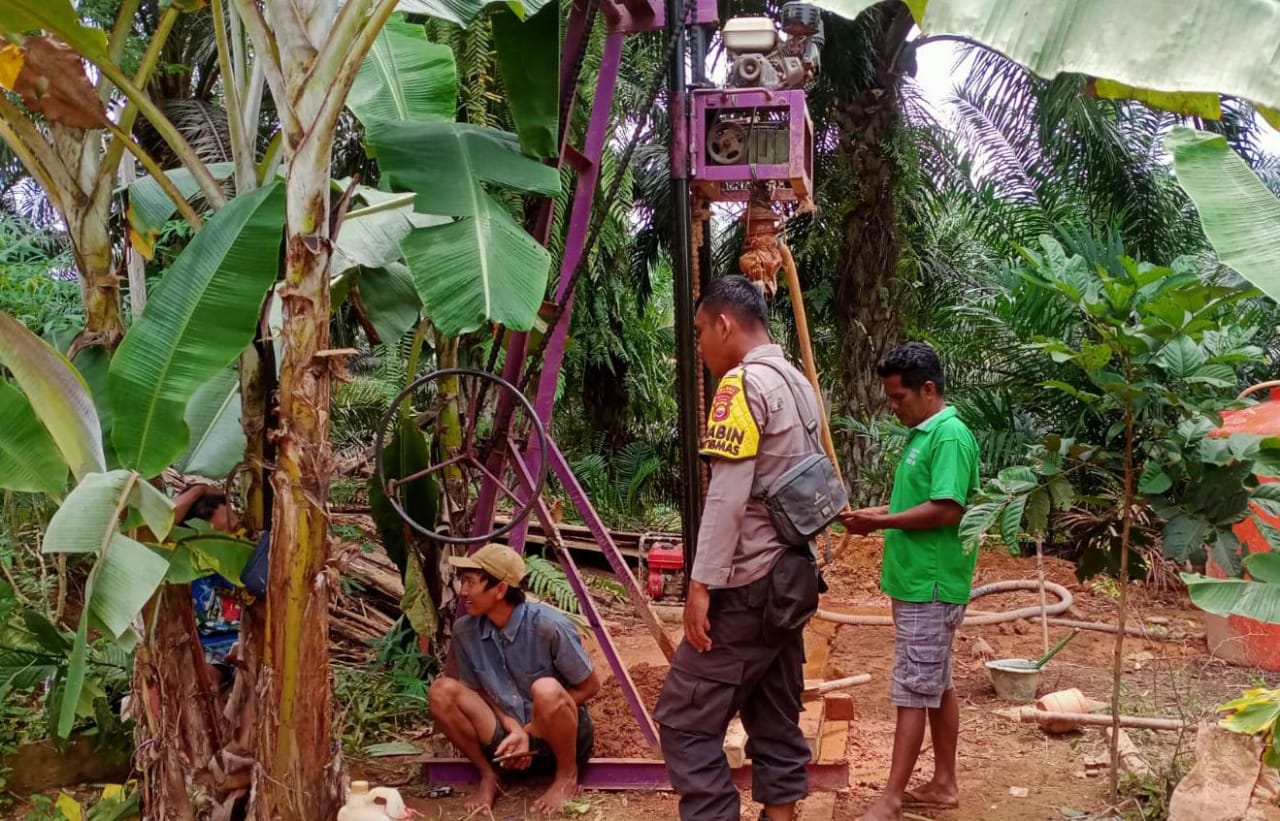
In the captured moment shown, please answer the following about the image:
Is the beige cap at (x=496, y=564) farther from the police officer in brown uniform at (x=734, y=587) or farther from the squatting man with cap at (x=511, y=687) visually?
the police officer in brown uniform at (x=734, y=587)

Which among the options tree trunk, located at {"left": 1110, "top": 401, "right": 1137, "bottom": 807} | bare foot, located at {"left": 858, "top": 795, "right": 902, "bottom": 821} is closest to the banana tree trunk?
bare foot, located at {"left": 858, "top": 795, "right": 902, "bottom": 821}

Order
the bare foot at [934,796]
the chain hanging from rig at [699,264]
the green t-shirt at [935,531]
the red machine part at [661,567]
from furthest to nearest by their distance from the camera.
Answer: the red machine part at [661,567] → the chain hanging from rig at [699,264] → the bare foot at [934,796] → the green t-shirt at [935,531]

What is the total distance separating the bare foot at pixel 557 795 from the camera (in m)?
4.18

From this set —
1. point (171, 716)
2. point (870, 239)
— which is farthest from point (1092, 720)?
point (870, 239)

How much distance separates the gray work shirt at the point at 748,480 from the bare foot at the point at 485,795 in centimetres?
156

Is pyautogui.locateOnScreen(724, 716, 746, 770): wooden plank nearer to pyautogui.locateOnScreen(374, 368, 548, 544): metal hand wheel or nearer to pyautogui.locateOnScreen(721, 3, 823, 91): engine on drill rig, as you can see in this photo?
pyautogui.locateOnScreen(374, 368, 548, 544): metal hand wheel

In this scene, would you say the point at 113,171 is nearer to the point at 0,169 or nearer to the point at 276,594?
the point at 276,594

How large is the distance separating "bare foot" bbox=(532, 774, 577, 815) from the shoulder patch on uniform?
1.70 m

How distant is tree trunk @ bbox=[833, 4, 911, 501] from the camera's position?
9977 millimetres

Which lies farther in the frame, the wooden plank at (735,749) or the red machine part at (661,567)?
the red machine part at (661,567)

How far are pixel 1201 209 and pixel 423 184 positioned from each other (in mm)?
2391

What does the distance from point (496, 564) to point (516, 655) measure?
0.42m

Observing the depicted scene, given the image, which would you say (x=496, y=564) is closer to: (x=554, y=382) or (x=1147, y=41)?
(x=554, y=382)

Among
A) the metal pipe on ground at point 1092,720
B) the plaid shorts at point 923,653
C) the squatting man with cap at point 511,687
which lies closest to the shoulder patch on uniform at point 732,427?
the plaid shorts at point 923,653
